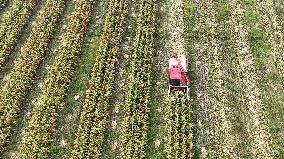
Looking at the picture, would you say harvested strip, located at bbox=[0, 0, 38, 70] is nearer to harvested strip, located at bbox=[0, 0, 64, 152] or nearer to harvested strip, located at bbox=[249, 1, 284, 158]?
harvested strip, located at bbox=[0, 0, 64, 152]

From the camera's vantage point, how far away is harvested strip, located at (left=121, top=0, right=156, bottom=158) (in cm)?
1889

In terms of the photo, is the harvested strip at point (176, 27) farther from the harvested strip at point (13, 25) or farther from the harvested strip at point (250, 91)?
the harvested strip at point (13, 25)

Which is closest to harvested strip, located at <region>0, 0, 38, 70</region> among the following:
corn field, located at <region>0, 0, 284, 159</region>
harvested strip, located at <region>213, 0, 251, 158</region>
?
corn field, located at <region>0, 0, 284, 159</region>

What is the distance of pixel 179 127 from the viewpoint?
19.4m

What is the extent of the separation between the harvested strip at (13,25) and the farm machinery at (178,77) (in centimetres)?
801

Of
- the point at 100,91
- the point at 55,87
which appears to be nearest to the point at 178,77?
the point at 100,91

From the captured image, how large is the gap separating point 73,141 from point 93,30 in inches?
283

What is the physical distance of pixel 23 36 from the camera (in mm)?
24406

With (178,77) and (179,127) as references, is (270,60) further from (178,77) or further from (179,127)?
(179,127)

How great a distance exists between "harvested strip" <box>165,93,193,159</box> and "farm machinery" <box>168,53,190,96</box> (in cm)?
36

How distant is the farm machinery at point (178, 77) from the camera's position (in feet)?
68.4

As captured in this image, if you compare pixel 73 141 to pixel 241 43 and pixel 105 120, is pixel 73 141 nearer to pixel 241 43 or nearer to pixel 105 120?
pixel 105 120

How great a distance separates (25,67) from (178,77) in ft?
23.3

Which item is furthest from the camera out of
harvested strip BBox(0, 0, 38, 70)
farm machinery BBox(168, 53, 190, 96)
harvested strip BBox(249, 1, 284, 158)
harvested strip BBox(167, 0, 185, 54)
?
harvested strip BBox(167, 0, 185, 54)
